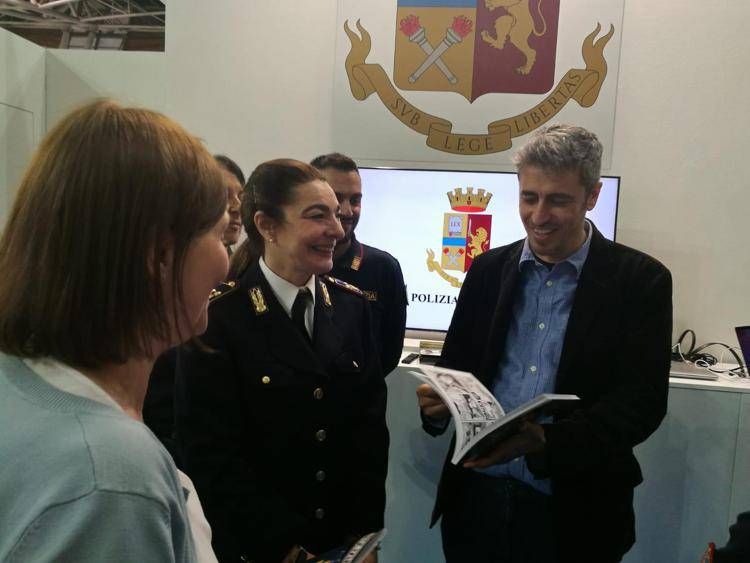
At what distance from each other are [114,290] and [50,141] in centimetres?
19

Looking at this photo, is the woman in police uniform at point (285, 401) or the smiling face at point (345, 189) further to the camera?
the smiling face at point (345, 189)

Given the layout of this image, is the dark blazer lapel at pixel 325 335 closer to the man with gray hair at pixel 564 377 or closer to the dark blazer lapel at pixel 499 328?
the man with gray hair at pixel 564 377

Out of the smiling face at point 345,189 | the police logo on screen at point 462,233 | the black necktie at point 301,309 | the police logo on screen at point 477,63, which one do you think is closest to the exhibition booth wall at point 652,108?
the police logo on screen at point 477,63

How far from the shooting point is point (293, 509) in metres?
1.51

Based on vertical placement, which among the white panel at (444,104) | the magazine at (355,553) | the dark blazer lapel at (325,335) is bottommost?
the magazine at (355,553)

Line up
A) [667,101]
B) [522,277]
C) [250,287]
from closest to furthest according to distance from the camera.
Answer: [250,287] → [522,277] → [667,101]

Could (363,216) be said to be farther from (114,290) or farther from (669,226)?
(114,290)

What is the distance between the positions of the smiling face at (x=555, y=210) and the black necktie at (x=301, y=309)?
2.12 feet

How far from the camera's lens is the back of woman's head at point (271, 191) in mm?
1697

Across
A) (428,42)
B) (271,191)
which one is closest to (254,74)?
(428,42)

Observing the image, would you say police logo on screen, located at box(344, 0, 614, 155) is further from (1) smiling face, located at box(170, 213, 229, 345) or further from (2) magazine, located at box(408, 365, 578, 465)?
(1) smiling face, located at box(170, 213, 229, 345)

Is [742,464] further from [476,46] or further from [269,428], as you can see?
[476,46]

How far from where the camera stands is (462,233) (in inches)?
127

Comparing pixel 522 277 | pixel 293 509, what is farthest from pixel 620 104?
pixel 293 509
